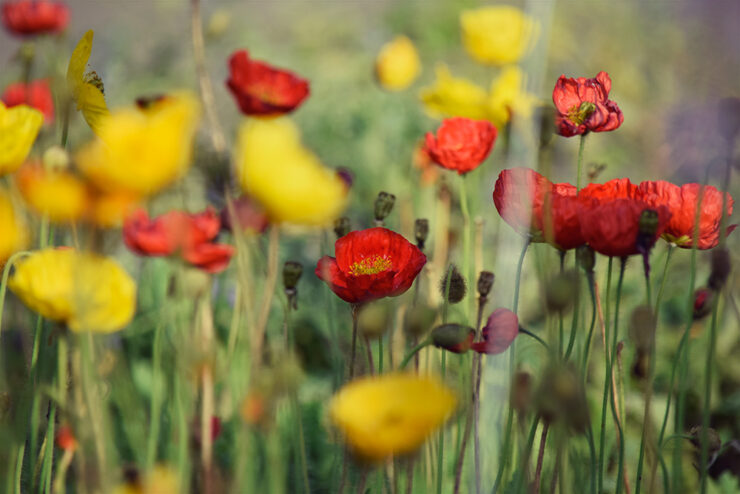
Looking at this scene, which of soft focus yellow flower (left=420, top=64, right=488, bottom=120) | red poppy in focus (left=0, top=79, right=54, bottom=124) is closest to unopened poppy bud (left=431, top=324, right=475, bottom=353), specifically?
soft focus yellow flower (left=420, top=64, right=488, bottom=120)

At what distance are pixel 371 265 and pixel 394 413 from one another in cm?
32

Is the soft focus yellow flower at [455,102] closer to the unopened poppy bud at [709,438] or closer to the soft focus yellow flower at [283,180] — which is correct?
the unopened poppy bud at [709,438]

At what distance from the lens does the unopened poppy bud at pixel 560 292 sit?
19.9 inches

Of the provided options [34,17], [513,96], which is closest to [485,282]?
[513,96]

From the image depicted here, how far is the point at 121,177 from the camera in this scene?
1.20ft

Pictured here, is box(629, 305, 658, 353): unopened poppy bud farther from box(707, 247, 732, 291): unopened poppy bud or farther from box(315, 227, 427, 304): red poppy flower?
box(315, 227, 427, 304): red poppy flower

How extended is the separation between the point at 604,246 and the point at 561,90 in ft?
0.56

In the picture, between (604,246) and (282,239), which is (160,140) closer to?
(604,246)

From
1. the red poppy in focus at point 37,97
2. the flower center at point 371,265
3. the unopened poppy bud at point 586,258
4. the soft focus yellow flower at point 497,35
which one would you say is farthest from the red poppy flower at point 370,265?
the soft focus yellow flower at point 497,35

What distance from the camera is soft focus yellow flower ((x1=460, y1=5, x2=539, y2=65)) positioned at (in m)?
1.42

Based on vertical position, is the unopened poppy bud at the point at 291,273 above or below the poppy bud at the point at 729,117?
below

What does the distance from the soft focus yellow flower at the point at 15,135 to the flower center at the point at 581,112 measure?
0.42m

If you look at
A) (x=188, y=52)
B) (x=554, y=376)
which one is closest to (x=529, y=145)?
(x=554, y=376)

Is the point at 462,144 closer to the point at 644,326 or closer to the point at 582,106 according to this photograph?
the point at 582,106
